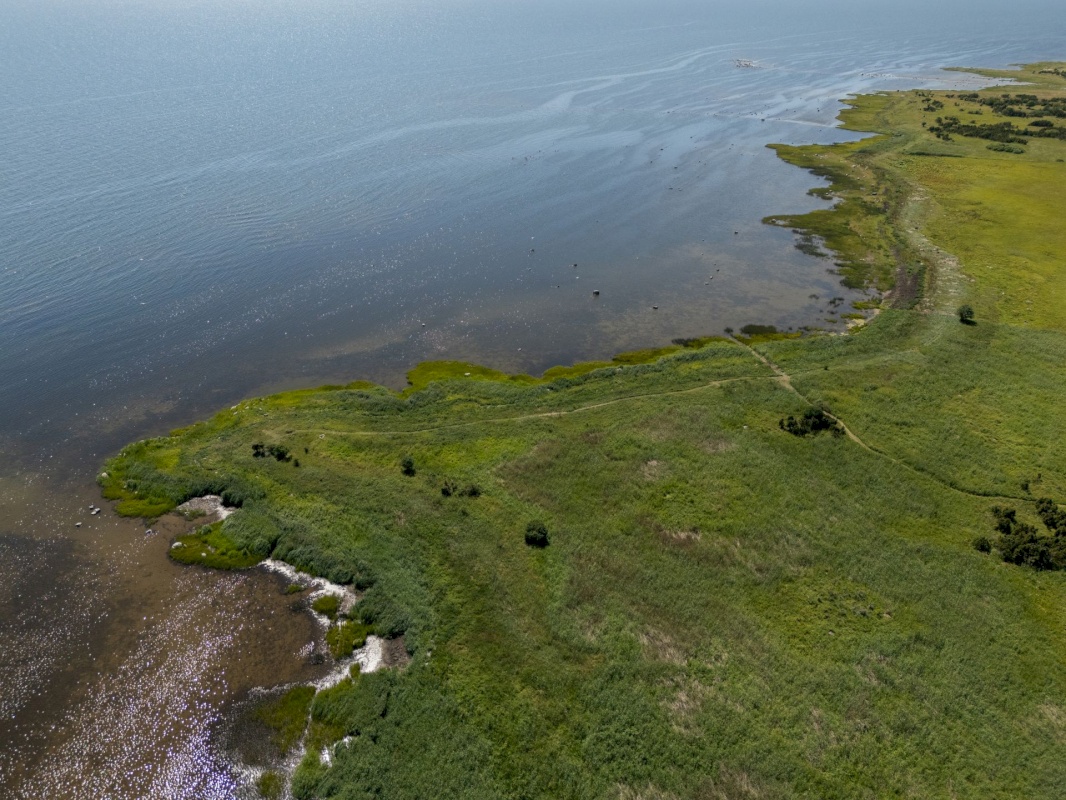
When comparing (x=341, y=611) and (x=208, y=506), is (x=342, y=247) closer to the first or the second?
(x=208, y=506)

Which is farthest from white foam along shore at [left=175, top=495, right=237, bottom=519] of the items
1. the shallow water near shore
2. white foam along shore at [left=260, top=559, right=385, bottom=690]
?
white foam along shore at [left=260, top=559, right=385, bottom=690]

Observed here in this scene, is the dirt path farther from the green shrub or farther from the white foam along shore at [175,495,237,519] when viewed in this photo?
the green shrub

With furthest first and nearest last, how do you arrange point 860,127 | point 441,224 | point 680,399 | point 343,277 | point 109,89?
point 109,89 → point 860,127 → point 441,224 → point 343,277 → point 680,399

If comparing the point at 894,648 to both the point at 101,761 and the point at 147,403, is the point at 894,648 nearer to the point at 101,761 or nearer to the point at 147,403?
the point at 101,761

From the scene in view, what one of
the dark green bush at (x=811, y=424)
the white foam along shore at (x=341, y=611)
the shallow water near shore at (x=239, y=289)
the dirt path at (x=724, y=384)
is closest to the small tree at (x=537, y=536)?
the white foam along shore at (x=341, y=611)

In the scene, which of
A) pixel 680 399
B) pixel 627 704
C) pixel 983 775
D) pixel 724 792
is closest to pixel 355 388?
pixel 680 399

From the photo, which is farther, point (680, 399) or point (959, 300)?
point (959, 300)

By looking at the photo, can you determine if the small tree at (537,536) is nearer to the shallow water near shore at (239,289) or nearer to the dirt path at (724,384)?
the dirt path at (724,384)
